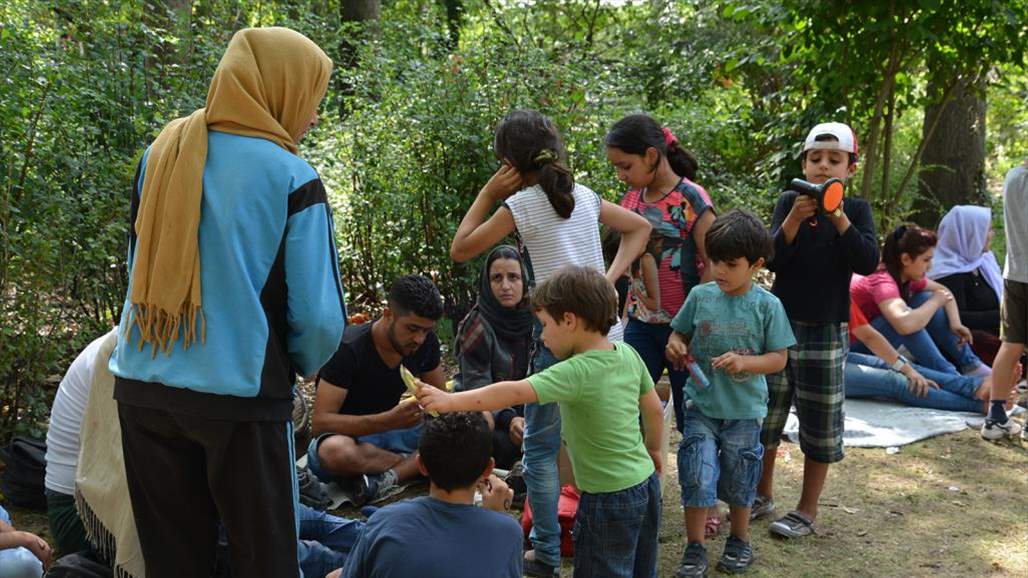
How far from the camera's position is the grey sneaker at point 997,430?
577cm

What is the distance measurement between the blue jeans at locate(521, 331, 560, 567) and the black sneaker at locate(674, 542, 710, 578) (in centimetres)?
48

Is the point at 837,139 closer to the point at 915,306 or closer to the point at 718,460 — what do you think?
A: the point at 718,460

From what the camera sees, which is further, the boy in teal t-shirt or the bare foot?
the bare foot

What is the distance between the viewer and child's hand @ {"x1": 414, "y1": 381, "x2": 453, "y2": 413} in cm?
277

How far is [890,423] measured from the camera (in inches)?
236

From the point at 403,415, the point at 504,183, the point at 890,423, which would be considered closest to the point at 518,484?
the point at 403,415

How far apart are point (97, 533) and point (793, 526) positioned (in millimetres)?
2796

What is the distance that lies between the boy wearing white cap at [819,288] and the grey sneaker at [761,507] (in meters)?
0.20

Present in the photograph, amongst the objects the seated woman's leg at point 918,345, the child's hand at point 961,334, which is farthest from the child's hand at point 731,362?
the child's hand at point 961,334

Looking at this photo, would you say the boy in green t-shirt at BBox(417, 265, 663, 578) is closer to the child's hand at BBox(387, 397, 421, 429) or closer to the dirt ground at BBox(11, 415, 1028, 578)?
the dirt ground at BBox(11, 415, 1028, 578)

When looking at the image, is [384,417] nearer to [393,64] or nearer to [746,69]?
[393,64]

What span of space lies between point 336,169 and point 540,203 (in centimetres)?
351

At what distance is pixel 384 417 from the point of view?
4.53 meters

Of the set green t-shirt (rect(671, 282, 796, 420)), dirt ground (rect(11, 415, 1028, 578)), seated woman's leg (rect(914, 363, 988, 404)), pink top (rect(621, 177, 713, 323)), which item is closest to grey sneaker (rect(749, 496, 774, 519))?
dirt ground (rect(11, 415, 1028, 578))
